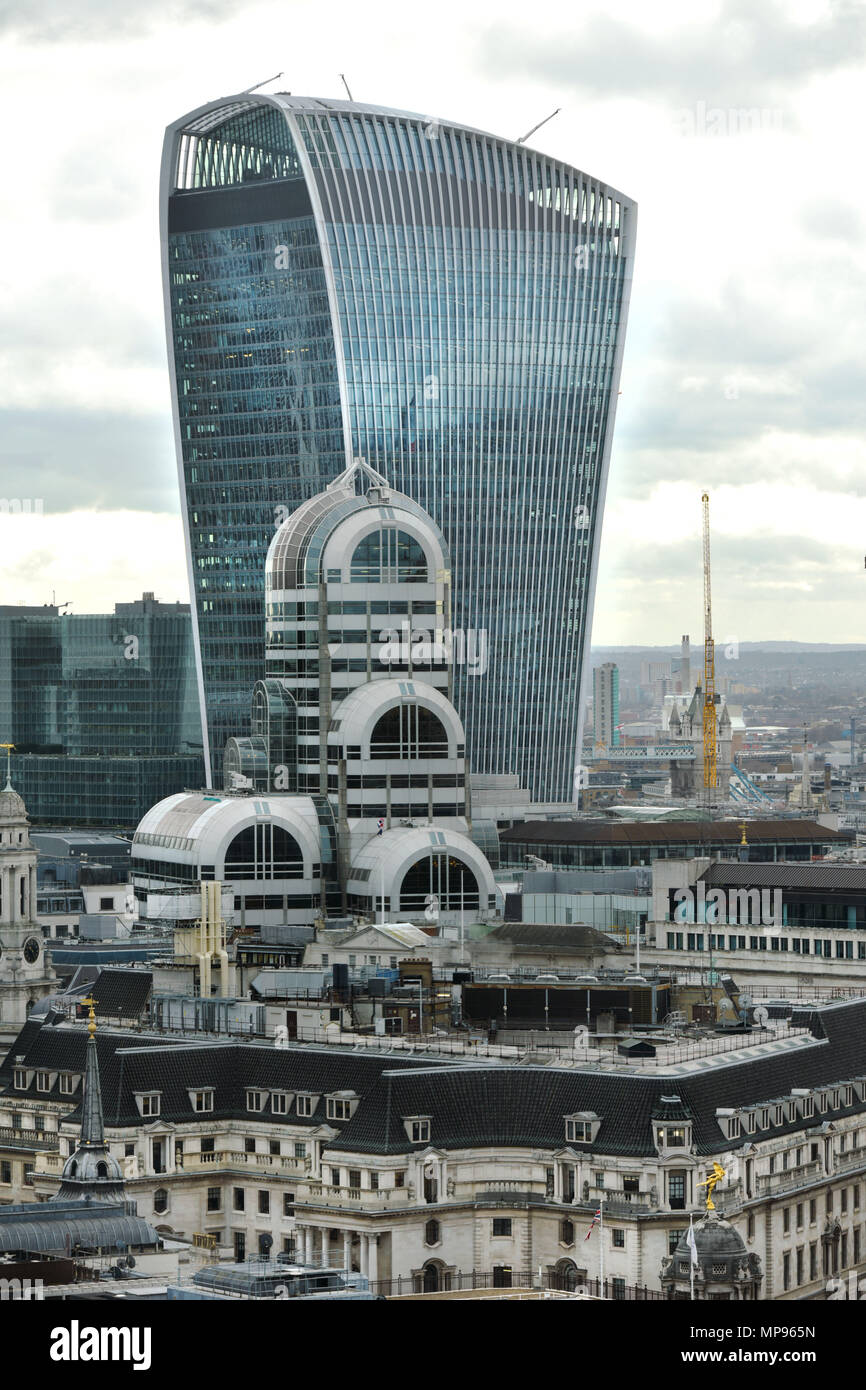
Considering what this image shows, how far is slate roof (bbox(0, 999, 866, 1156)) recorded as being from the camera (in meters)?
138

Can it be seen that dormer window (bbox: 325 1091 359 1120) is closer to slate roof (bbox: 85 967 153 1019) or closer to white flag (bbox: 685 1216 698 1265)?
white flag (bbox: 685 1216 698 1265)

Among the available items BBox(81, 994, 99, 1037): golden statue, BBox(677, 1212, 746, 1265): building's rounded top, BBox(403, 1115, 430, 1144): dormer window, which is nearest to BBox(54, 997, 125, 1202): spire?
BBox(81, 994, 99, 1037): golden statue

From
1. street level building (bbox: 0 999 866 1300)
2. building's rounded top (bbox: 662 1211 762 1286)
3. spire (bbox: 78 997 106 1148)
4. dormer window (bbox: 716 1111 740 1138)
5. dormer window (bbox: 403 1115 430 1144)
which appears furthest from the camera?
dormer window (bbox: 716 1111 740 1138)

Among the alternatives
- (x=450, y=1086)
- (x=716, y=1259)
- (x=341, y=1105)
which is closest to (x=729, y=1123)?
(x=450, y=1086)

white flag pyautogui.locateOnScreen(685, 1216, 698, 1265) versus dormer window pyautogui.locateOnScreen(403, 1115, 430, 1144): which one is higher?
dormer window pyautogui.locateOnScreen(403, 1115, 430, 1144)

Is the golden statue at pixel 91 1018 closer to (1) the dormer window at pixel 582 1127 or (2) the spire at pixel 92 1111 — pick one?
(2) the spire at pixel 92 1111

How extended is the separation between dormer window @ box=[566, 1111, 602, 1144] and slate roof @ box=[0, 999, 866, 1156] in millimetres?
489

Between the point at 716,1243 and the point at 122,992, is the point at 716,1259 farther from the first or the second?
the point at 122,992

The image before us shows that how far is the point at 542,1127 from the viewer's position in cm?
13950
